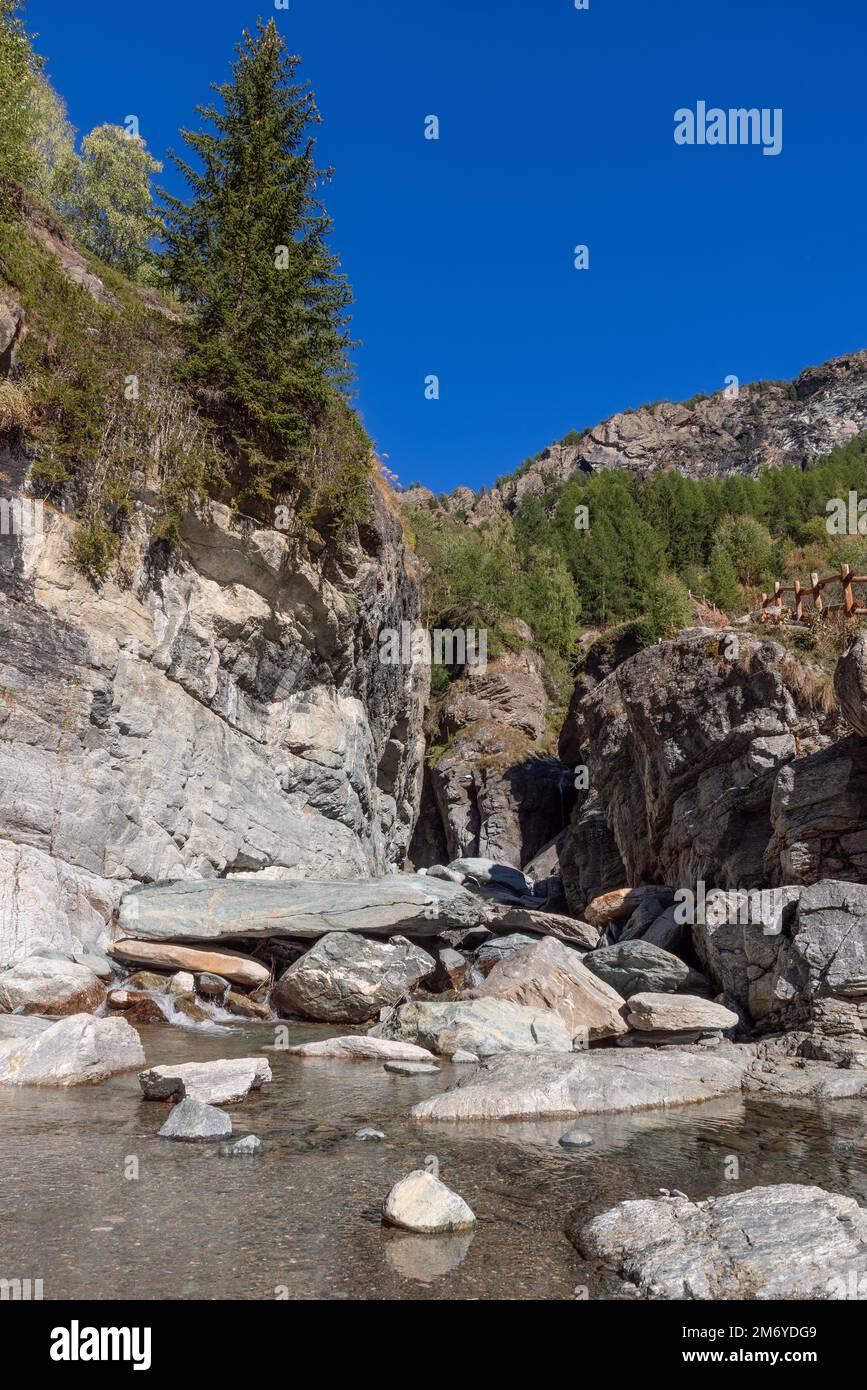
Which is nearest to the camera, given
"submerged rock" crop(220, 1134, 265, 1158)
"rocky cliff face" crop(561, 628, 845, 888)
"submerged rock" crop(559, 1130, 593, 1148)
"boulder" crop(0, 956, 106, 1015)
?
"submerged rock" crop(220, 1134, 265, 1158)

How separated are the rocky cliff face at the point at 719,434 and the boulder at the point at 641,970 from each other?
395 feet

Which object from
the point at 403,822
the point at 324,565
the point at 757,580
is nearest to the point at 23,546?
the point at 324,565

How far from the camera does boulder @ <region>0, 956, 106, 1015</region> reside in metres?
12.7

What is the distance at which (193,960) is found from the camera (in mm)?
16812

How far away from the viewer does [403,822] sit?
37000mm

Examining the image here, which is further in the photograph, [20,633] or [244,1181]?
[20,633]

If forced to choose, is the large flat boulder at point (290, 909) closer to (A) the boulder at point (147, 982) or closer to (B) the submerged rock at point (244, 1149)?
(A) the boulder at point (147, 982)

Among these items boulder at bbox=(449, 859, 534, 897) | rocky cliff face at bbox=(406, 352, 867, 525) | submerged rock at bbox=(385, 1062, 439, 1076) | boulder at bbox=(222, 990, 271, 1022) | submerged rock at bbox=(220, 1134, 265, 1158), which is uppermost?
rocky cliff face at bbox=(406, 352, 867, 525)

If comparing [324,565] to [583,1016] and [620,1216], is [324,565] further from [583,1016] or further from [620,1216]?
[620,1216]

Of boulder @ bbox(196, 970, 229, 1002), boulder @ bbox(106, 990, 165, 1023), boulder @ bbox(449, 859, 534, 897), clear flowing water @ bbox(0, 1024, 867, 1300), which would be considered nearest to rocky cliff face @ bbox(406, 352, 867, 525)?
boulder @ bbox(449, 859, 534, 897)

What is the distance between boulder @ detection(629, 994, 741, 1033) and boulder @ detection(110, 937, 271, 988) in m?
Answer: 7.91

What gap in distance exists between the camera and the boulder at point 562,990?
47.0ft

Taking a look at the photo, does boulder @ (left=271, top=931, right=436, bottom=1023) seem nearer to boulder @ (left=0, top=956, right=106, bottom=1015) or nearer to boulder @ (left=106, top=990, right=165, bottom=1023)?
boulder @ (left=106, top=990, right=165, bottom=1023)

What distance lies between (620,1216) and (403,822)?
31.4 m
